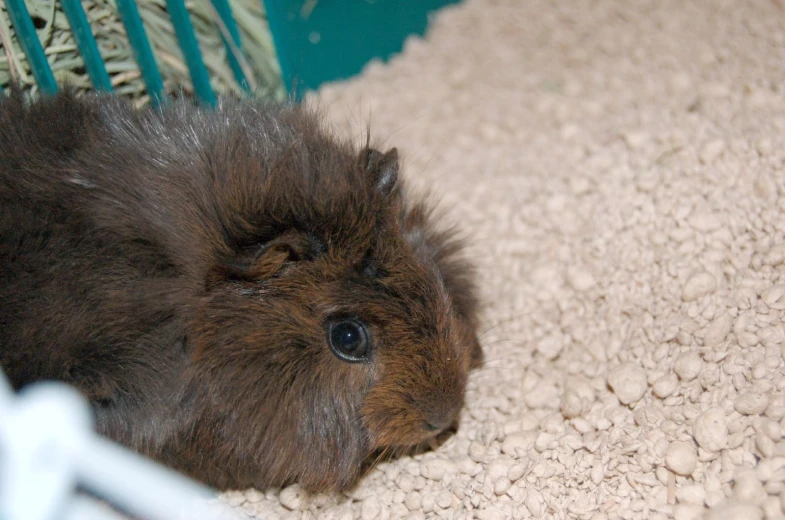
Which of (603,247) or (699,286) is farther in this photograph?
Result: (603,247)

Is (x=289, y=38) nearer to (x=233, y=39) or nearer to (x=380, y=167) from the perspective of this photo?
(x=233, y=39)

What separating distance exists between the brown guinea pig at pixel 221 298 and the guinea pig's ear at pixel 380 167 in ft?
0.23

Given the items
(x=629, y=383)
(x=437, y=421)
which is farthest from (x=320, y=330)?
(x=629, y=383)

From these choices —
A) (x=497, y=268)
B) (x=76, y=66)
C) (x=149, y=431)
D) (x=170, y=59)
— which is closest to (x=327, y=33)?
(x=170, y=59)

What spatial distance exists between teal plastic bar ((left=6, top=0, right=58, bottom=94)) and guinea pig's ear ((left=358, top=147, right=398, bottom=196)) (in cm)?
114

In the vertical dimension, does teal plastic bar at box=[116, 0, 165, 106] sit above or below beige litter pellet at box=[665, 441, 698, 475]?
above

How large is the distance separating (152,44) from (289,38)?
0.57 m

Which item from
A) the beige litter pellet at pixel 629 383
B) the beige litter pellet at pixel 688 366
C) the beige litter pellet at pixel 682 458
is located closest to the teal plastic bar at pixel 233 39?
the beige litter pellet at pixel 629 383

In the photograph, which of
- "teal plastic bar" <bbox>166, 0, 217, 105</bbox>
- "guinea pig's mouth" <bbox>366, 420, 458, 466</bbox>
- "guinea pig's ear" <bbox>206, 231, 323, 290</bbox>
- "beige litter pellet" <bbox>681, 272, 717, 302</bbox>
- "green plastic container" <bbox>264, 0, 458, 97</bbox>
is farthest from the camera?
"green plastic container" <bbox>264, 0, 458, 97</bbox>

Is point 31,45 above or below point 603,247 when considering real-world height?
above

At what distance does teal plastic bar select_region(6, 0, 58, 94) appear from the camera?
2.63m

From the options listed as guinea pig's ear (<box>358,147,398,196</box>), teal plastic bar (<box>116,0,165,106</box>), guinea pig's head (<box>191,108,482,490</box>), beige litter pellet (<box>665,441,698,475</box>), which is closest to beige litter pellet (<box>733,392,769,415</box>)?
beige litter pellet (<box>665,441,698,475</box>)

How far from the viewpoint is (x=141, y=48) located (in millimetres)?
2865

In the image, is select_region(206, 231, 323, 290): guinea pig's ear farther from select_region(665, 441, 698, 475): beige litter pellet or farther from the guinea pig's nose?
select_region(665, 441, 698, 475): beige litter pellet
